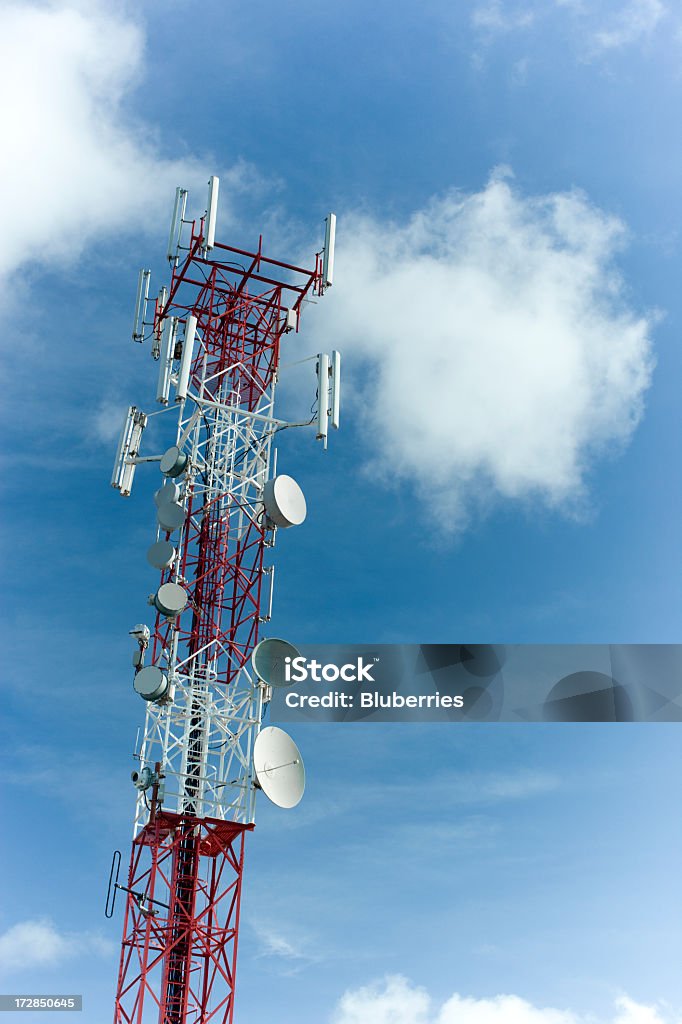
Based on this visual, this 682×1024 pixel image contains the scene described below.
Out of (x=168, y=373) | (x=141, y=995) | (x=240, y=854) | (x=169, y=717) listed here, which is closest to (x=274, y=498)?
(x=168, y=373)

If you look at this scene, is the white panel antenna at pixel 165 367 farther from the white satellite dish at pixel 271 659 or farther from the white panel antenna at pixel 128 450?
the white satellite dish at pixel 271 659

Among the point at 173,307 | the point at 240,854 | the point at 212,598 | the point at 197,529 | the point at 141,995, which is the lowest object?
the point at 141,995

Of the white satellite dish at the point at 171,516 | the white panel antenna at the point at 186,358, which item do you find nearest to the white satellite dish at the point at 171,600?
the white satellite dish at the point at 171,516

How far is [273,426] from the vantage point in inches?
1807

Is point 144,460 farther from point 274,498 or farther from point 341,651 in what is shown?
point 341,651

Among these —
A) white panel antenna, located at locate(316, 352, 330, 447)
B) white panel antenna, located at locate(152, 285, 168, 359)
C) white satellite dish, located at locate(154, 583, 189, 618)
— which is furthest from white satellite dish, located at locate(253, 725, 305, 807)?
white panel antenna, located at locate(152, 285, 168, 359)

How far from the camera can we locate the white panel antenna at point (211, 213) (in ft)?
150

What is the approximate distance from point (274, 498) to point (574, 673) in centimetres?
1439

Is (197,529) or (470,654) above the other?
(197,529)

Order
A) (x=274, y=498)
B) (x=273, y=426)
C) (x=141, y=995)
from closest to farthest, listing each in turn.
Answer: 1. (x=141, y=995)
2. (x=274, y=498)
3. (x=273, y=426)

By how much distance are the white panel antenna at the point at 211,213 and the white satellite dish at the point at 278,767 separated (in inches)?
812

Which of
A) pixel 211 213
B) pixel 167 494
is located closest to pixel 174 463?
pixel 167 494

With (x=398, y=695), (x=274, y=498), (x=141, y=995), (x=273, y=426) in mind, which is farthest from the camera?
(x=273, y=426)

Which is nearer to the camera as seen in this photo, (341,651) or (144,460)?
(341,651)
